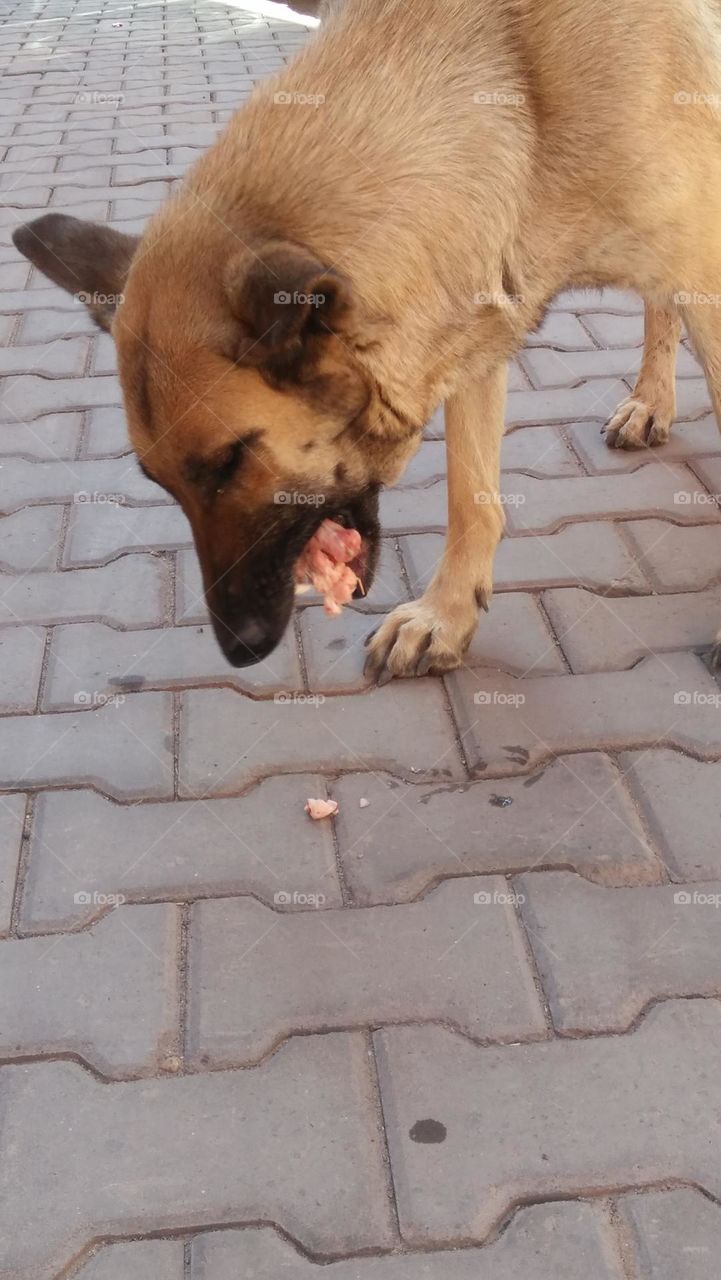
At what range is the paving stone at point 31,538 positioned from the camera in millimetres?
3648

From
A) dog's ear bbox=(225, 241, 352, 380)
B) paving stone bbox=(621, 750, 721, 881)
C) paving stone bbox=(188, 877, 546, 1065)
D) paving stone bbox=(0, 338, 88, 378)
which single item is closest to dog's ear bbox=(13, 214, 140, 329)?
dog's ear bbox=(225, 241, 352, 380)

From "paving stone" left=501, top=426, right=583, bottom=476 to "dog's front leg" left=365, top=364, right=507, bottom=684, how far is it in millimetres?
815

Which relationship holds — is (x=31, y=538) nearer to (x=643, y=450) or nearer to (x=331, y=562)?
(x=331, y=562)

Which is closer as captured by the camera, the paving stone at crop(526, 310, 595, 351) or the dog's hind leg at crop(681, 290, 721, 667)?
the dog's hind leg at crop(681, 290, 721, 667)

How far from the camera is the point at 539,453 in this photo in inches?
162

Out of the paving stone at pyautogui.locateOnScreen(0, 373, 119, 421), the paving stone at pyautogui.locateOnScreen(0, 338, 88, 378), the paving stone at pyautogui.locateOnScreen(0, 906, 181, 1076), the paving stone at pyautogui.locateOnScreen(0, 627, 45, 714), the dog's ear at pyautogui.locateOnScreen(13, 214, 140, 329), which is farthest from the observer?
the paving stone at pyautogui.locateOnScreen(0, 338, 88, 378)

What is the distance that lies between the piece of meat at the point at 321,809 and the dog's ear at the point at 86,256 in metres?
1.20

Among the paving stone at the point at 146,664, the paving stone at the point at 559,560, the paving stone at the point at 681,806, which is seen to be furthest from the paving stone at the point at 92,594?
the paving stone at the point at 681,806

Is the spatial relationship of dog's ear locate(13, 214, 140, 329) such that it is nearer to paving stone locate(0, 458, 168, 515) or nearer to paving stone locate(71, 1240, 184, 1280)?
paving stone locate(0, 458, 168, 515)

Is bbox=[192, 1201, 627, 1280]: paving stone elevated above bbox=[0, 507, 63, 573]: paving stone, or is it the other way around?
bbox=[192, 1201, 627, 1280]: paving stone

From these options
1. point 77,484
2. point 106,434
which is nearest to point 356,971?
point 77,484

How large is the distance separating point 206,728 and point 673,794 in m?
1.21

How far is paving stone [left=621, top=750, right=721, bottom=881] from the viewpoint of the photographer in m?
2.56

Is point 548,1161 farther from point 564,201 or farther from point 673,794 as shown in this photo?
point 564,201
